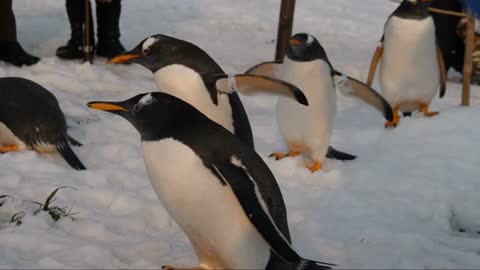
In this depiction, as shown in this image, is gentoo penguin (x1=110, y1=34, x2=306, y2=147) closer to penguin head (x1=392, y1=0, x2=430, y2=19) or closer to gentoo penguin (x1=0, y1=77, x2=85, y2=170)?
gentoo penguin (x1=0, y1=77, x2=85, y2=170)

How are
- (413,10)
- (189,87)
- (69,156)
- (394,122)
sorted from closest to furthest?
(189,87), (69,156), (413,10), (394,122)

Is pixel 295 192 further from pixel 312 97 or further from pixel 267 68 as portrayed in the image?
pixel 267 68

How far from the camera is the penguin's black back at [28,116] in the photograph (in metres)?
2.81

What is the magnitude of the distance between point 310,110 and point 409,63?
0.81 m

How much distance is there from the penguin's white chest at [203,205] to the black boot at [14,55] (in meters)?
2.84

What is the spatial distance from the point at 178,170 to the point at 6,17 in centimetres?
310

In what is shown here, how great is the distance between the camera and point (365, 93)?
9.04 ft

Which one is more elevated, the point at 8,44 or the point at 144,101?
the point at 144,101

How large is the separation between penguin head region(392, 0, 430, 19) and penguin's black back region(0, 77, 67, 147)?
5.54 ft

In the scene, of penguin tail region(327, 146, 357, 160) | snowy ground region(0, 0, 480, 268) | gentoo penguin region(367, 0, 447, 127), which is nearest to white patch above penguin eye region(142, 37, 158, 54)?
snowy ground region(0, 0, 480, 268)

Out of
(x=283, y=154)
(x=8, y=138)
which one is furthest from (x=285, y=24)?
(x=8, y=138)

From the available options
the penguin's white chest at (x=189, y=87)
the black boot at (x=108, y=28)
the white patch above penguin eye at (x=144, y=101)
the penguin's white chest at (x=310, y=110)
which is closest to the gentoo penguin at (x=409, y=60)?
the penguin's white chest at (x=310, y=110)

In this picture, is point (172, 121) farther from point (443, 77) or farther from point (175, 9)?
point (175, 9)

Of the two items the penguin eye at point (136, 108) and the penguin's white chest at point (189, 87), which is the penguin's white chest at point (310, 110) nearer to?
the penguin's white chest at point (189, 87)
